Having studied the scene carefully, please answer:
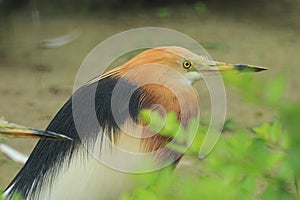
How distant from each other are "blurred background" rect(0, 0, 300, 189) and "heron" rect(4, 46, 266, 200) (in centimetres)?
136

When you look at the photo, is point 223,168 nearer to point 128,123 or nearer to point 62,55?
point 128,123

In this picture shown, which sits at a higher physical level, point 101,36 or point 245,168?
point 245,168

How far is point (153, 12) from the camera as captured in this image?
4695 mm

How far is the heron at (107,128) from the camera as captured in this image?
1828 millimetres

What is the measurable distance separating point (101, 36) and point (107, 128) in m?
2.55

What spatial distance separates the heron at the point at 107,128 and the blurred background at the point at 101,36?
53.7 inches

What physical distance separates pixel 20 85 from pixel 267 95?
127 inches

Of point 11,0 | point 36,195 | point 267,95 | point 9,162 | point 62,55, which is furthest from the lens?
point 11,0

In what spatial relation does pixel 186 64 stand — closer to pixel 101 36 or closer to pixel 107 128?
pixel 107 128

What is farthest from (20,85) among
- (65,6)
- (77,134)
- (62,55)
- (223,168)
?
(223,168)

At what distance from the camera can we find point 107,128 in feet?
6.21

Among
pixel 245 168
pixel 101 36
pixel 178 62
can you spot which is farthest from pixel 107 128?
pixel 101 36

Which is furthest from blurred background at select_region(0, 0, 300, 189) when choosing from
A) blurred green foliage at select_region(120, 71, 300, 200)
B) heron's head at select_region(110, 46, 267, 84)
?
blurred green foliage at select_region(120, 71, 300, 200)

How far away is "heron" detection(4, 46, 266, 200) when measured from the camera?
1.83m
